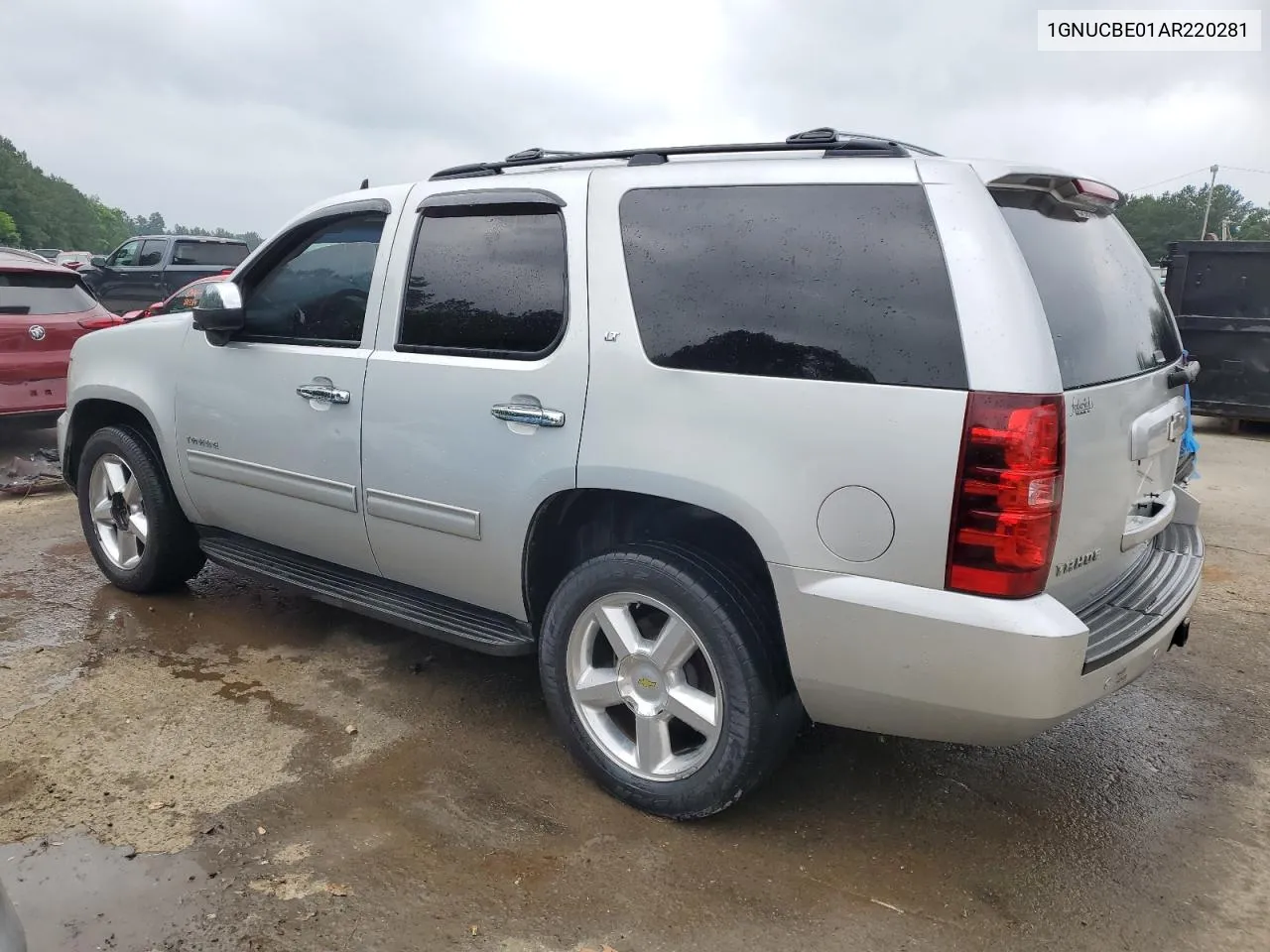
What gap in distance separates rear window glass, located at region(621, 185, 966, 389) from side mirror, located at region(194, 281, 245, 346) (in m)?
1.78

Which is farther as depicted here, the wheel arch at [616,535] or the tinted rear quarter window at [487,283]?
the tinted rear quarter window at [487,283]

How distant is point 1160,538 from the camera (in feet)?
10.0

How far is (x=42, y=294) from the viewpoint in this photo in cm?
759

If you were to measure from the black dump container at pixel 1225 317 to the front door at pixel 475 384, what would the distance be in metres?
8.06

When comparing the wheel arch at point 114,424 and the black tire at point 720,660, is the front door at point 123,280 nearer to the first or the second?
the wheel arch at point 114,424

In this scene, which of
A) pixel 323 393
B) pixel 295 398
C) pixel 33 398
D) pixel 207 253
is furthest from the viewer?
pixel 207 253

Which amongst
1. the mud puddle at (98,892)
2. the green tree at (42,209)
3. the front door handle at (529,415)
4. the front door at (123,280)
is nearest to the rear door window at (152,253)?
the front door at (123,280)

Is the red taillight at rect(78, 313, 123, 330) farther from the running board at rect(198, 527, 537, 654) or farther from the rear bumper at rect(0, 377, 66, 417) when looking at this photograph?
the running board at rect(198, 527, 537, 654)

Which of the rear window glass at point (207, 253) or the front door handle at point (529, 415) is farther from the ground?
the rear window glass at point (207, 253)

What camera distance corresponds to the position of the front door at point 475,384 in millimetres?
2912

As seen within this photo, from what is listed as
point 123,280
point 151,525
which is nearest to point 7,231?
point 123,280

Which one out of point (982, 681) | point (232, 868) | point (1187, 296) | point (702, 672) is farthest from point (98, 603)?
point (1187, 296)

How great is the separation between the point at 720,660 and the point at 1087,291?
4.66ft

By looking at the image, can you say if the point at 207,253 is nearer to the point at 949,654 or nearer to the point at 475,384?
the point at 475,384
